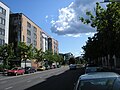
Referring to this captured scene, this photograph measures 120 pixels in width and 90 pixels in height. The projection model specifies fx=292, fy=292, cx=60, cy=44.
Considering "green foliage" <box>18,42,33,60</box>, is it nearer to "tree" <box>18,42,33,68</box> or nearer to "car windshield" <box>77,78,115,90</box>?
"tree" <box>18,42,33,68</box>

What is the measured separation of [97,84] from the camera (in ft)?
24.0

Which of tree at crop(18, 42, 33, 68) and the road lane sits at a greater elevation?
tree at crop(18, 42, 33, 68)

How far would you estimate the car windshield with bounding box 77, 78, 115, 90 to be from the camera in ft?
23.8

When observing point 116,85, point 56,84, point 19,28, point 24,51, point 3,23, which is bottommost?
point 56,84

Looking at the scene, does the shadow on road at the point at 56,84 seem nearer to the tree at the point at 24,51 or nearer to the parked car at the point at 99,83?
the parked car at the point at 99,83

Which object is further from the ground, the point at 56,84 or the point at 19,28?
the point at 19,28

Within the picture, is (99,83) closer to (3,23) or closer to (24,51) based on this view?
(24,51)

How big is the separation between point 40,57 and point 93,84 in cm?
9078

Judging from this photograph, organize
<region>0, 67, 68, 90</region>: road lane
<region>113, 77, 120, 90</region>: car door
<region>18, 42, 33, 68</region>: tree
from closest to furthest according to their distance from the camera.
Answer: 1. <region>113, 77, 120, 90</region>: car door
2. <region>0, 67, 68, 90</region>: road lane
3. <region>18, 42, 33, 68</region>: tree

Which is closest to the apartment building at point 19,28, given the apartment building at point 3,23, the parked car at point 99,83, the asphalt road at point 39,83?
the apartment building at point 3,23

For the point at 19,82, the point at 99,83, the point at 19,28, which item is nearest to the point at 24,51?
the point at 19,28

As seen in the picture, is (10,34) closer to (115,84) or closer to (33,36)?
(33,36)

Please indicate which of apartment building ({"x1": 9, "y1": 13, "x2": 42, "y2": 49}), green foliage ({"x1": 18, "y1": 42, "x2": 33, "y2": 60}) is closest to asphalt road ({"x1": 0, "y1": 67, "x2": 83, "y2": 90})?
green foliage ({"x1": 18, "y1": 42, "x2": 33, "y2": 60})

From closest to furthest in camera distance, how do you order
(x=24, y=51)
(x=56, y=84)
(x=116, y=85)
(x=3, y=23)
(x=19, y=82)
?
1. (x=116, y=85)
2. (x=56, y=84)
3. (x=19, y=82)
4. (x=24, y=51)
5. (x=3, y=23)
